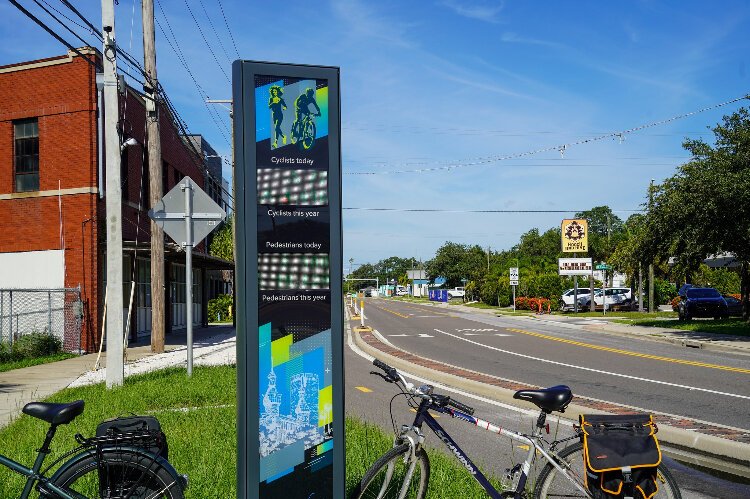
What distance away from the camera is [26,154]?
2272 centimetres

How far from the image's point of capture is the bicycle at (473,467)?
4336 mm

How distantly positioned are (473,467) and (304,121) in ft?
7.78

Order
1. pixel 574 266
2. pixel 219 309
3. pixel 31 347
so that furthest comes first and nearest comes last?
pixel 574 266, pixel 219 309, pixel 31 347

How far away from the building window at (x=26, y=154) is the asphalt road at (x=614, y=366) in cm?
1255

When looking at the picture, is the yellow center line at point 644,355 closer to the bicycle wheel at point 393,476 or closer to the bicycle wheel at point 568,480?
the bicycle wheel at point 568,480

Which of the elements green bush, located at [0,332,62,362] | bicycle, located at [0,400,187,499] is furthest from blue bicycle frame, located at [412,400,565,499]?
green bush, located at [0,332,62,362]

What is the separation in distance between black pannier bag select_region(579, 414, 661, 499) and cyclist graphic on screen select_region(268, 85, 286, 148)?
7.87ft

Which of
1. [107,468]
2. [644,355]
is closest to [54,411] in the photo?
[107,468]

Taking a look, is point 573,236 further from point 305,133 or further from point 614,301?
point 305,133

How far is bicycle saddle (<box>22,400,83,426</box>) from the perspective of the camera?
13.3ft

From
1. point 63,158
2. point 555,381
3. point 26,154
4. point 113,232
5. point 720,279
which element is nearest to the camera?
point 113,232

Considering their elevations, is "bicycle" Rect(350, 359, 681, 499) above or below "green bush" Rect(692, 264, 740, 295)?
above

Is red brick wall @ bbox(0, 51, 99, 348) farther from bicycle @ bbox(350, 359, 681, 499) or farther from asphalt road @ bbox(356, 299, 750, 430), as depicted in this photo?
bicycle @ bbox(350, 359, 681, 499)

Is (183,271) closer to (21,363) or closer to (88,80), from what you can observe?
(88,80)
